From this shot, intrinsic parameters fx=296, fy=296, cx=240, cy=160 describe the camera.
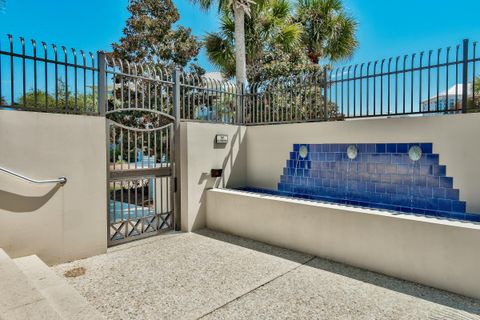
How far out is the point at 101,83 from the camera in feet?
16.1

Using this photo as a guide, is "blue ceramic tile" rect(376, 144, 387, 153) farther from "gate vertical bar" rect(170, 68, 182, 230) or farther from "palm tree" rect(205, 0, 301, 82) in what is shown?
"palm tree" rect(205, 0, 301, 82)

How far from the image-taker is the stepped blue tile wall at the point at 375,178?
4793 millimetres

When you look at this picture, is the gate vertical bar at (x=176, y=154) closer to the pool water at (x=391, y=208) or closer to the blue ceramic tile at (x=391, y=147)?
the pool water at (x=391, y=208)

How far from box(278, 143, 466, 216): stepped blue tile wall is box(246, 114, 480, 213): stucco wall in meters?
0.12

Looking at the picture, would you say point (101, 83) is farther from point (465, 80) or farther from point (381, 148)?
point (465, 80)

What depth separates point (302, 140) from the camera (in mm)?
6441

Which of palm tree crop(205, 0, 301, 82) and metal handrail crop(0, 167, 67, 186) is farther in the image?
palm tree crop(205, 0, 301, 82)

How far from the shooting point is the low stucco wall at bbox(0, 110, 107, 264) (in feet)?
13.1

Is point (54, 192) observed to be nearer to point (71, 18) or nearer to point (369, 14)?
point (71, 18)

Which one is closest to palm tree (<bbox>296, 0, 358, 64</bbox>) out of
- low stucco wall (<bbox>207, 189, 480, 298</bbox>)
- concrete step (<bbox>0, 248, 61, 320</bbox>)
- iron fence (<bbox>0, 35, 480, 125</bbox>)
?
iron fence (<bbox>0, 35, 480, 125</bbox>)

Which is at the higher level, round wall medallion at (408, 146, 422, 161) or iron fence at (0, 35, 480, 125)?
iron fence at (0, 35, 480, 125)

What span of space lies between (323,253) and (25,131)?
15.5 ft

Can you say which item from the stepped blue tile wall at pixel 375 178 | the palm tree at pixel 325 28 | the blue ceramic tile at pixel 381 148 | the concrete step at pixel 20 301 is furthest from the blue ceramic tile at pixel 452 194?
the palm tree at pixel 325 28

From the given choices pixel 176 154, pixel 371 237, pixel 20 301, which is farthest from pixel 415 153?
pixel 20 301
